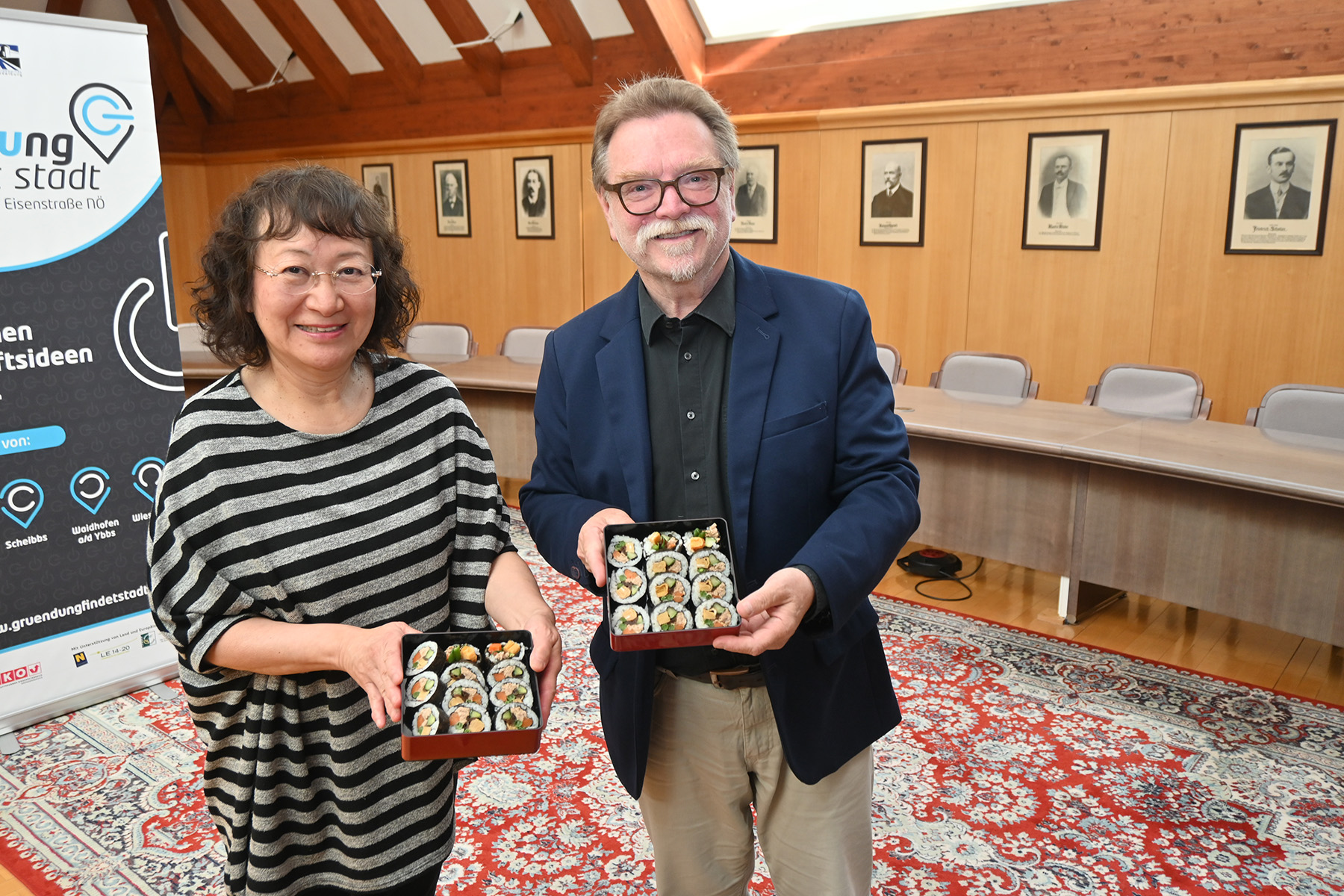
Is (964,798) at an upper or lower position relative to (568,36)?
lower

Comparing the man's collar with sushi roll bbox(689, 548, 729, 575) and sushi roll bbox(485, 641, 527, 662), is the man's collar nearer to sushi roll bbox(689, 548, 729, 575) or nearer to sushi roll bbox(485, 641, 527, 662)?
sushi roll bbox(689, 548, 729, 575)

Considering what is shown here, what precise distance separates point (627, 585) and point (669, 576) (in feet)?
0.26

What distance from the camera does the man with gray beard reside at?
63.1 inches

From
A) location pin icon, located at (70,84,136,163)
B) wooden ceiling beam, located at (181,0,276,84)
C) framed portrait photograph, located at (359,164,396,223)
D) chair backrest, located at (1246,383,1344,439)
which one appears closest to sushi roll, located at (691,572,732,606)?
location pin icon, located at (70,84,136,163)

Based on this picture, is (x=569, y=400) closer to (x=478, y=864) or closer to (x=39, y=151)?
(x=478, y=864)

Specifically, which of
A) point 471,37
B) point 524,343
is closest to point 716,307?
point 524,343

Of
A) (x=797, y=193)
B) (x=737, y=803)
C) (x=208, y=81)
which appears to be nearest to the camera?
(x=737, y=803)

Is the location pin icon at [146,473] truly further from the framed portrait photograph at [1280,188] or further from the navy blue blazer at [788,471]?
the framed portrait photograph at [1280,188]

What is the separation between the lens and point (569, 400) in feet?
5.80

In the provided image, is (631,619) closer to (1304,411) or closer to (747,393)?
(747,393)

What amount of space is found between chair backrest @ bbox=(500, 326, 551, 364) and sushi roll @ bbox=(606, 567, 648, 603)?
6062 mm

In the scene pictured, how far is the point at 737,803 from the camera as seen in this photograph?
1807 mm

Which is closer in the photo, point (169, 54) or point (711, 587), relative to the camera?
point (711, 587)

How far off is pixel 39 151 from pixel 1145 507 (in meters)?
4.56
